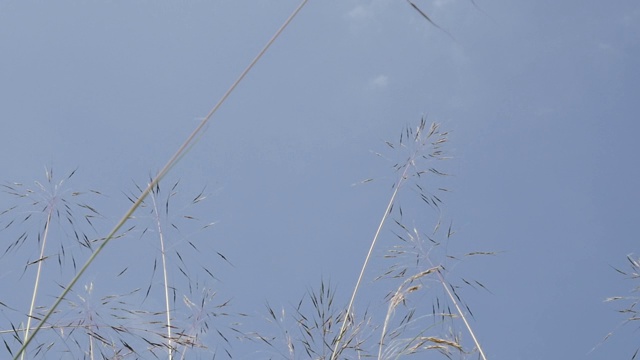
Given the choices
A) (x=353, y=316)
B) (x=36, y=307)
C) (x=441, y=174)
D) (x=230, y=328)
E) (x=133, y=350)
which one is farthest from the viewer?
(x=441, y=174)

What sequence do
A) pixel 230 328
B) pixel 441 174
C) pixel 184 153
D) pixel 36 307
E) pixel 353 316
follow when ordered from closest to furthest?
pixel 184 153
pixel 36 307
pixel 353 316
pixel 230 328
pixel 441 174

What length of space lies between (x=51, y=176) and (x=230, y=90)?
1590 millimetres

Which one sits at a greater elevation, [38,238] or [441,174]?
[441,174]

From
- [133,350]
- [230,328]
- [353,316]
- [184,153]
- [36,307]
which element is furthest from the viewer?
[230,328]

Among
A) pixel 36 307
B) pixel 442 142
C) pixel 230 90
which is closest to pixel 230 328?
pixel 36 307

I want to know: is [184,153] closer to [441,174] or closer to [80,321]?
[80,321]

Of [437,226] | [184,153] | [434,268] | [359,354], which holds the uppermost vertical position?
[437,226]

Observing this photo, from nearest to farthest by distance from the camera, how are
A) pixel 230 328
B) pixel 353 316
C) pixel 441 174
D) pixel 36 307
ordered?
pixel 36 307 → pixel 353 316 → pixel 230 328 → pixel 441 174

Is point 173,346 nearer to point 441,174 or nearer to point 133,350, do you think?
point 133,350

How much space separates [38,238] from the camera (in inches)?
76.0

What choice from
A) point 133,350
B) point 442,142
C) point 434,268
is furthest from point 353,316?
point 442,142

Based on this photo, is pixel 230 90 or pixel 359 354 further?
pixel 359 354

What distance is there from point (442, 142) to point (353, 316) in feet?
2.39

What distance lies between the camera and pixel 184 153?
0.58 m
